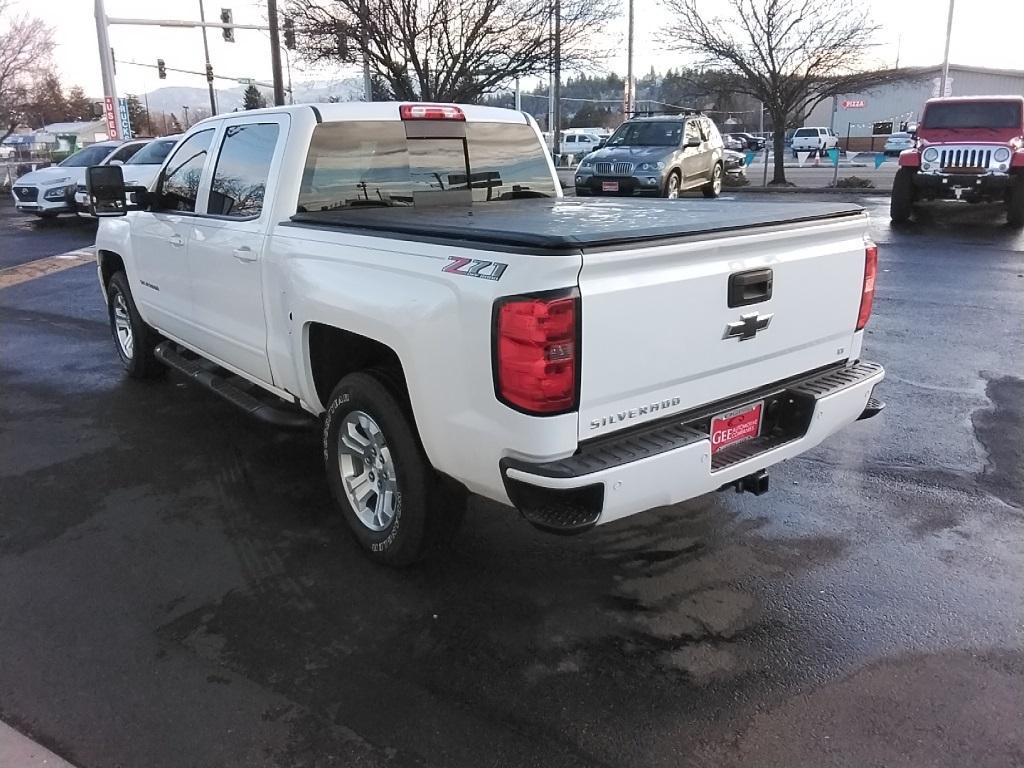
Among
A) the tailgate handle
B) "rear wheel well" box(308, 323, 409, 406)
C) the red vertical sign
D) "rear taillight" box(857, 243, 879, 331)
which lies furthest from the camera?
the red vertical sign

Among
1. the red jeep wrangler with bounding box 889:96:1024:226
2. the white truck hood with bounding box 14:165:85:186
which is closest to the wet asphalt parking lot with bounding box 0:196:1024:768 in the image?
the red jeep wrangler with bounding box 889:96:1024:226

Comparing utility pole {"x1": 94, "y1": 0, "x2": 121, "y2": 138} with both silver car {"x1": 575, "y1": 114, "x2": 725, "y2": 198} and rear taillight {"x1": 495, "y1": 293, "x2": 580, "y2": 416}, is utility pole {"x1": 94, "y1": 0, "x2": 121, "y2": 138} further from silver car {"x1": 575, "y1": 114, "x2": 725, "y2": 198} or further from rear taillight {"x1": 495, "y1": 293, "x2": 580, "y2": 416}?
rear taillight {"x1": 495, "y1": 293, "x2": 580, "y2": 416}

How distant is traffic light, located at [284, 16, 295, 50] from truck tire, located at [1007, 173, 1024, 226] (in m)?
16.2

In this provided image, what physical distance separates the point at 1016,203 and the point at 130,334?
14828 millimetres

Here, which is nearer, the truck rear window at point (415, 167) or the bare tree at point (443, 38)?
the truck rear window at point (415, 167)

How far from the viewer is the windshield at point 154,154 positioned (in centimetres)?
1591

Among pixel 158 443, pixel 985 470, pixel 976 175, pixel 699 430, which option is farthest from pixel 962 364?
pixel 976 175

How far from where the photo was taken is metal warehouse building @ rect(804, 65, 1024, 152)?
58.2 metres

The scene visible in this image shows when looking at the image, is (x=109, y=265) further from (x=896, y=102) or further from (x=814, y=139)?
(x=896, y=102)

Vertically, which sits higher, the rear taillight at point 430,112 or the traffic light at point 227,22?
the traffic light at point 227,22

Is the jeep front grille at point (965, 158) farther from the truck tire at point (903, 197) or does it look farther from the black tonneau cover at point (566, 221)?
the black tonneau cover at point (566, 221)

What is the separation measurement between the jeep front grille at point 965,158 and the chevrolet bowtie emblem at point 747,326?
13984 mm

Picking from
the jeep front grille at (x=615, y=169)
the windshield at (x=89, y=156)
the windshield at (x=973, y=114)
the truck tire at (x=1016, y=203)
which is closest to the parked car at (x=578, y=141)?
the jeep front grille at (x=615, y=169)

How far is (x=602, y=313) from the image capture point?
2.76m
